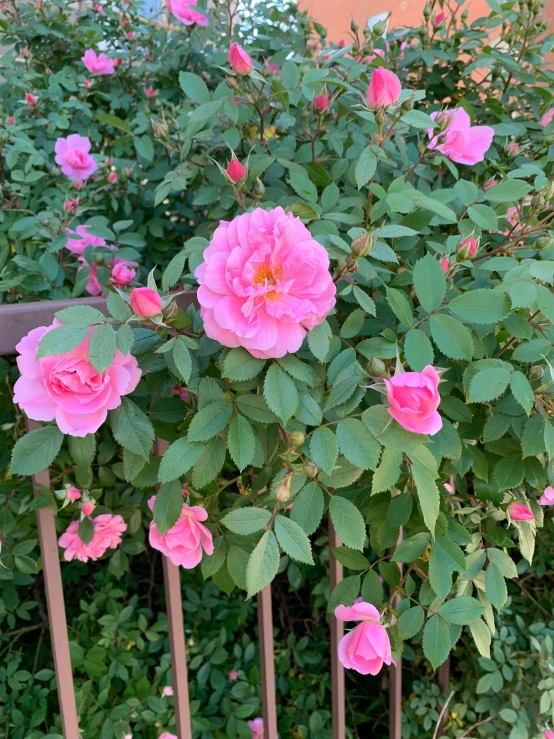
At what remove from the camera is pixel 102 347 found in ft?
1.92

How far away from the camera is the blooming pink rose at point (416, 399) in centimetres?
57

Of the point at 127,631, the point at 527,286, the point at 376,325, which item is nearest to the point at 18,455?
the point at 376,325

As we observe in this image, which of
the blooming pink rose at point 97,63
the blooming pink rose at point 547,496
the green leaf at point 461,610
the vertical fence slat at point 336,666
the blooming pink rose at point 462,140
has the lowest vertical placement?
the vertical fence slat at point 336,666

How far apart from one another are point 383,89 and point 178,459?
2.02ft

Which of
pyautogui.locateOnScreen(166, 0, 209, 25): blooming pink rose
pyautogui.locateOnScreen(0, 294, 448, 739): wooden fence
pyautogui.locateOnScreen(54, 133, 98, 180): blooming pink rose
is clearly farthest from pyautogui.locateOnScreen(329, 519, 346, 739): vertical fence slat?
pyautogui.locateOnScreen(166, 0, 209, 25): blooming pink rose

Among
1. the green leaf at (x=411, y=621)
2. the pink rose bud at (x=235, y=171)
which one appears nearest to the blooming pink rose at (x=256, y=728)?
the green leaf at (x=411, y=621)

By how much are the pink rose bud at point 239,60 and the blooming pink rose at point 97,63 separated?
0.91 metres

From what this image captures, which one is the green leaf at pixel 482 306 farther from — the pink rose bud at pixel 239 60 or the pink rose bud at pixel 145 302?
the pink rose bud at pixel 239 60

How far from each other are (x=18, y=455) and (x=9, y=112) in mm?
1320

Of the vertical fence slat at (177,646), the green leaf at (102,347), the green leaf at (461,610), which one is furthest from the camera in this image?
the vertical fence slat at (177,646)

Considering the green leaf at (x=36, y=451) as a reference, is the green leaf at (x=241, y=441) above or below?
above

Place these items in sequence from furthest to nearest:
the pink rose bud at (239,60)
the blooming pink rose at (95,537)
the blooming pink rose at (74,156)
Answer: the blooming pink rose at (74,156)
the blooming pink rose at (95,537)
the pink rose bud at (239,60)

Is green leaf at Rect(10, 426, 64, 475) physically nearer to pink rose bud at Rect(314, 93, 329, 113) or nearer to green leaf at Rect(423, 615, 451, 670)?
green leaf at Rect(423, 615, 451, 670)

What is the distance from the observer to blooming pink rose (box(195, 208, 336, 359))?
589mm
